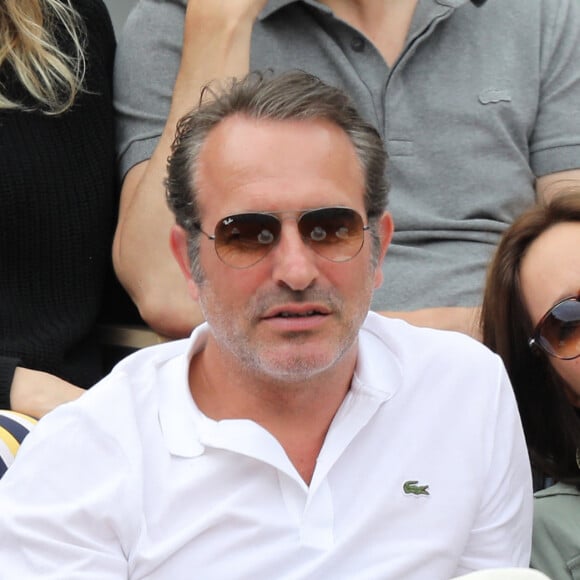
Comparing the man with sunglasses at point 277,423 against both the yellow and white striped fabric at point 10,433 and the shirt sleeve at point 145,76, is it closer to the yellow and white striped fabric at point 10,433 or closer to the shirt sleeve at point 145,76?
the yellow and white striped fabric at point 10,433

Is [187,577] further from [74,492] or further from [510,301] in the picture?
[510,301]

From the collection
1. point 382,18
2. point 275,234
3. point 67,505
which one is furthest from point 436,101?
point 67,505

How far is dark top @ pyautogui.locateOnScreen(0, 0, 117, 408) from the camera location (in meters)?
2.47

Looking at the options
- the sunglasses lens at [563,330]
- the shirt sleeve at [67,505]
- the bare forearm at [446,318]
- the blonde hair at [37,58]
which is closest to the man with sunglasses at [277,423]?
the shirt sleeve at [67,505]

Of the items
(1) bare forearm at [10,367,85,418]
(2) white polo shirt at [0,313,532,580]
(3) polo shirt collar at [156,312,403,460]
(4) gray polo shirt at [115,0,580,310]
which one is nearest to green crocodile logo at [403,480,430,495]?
(2) white polo shirt at [0,313,532,580]

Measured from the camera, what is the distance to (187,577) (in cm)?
171

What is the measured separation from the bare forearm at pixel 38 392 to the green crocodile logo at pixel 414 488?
0.77 meters

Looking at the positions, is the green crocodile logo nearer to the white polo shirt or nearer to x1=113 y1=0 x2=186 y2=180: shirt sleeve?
the white polo shirt

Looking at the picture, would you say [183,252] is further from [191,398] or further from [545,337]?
[545,337]

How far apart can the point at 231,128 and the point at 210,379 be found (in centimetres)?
40

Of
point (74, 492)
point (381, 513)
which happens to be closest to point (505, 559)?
point (381, 513)

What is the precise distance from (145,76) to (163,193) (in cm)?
37

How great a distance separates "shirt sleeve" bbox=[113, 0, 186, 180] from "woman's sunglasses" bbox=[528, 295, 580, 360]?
1020 mm

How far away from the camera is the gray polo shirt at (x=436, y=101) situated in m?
2.70
